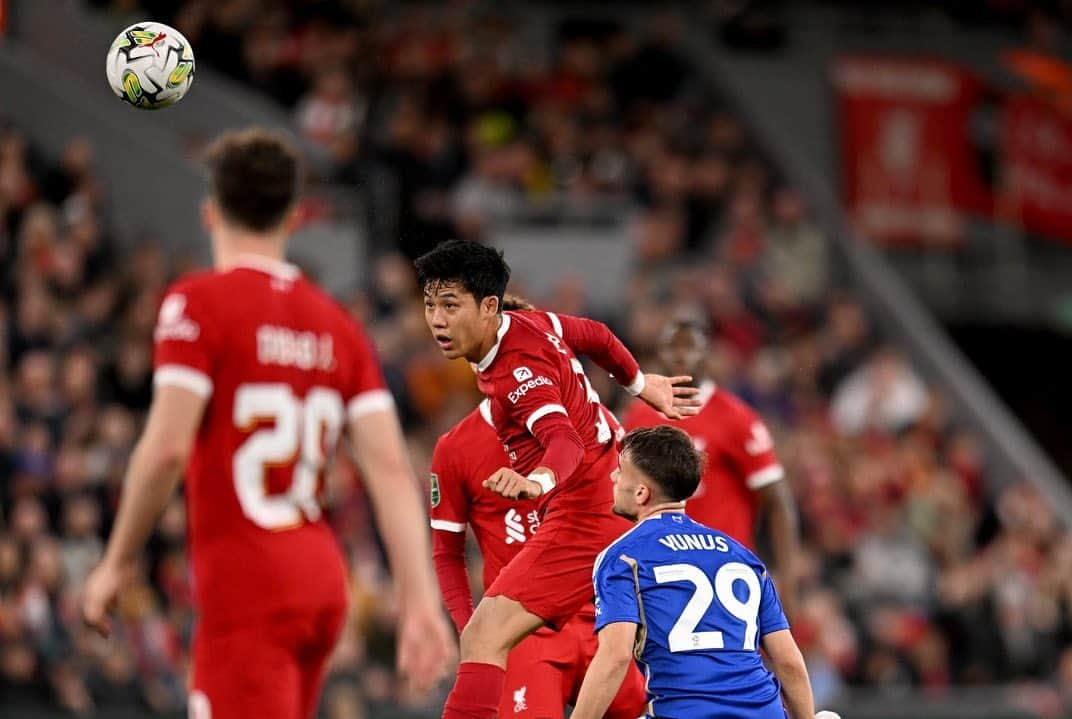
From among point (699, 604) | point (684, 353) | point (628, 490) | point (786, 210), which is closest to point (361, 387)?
point (628, 490)

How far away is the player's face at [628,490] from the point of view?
6.96 m

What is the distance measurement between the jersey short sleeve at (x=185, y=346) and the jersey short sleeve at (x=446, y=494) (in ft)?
7.91

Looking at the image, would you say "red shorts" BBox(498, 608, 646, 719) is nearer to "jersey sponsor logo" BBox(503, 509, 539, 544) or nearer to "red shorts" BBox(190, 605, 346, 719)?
"jersey sponsor logo" BBox(503, 509, 539, 544)

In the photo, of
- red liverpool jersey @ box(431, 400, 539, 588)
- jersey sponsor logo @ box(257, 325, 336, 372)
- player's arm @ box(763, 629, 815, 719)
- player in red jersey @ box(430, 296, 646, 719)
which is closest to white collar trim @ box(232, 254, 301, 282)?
jersey sponsor logo @ box(257, 325, 336, 372)

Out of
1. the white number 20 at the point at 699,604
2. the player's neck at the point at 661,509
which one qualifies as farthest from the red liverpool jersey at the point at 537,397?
the white number 20 at the point at 699,604

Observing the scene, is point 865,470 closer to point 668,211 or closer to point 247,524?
point 668,211

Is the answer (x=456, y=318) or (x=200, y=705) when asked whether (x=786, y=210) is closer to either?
(x=456, y=318)

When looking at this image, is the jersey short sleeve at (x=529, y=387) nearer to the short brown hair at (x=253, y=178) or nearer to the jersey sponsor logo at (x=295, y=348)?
the jersey sponsor logo at (x=295, y=348)

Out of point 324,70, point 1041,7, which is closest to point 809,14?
point 1041,7

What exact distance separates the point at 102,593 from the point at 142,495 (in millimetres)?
304

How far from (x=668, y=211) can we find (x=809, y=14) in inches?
256

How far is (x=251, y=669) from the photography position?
5.45m

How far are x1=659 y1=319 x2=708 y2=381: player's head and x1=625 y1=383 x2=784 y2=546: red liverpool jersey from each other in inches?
6.4

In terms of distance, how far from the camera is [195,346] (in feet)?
17.7
